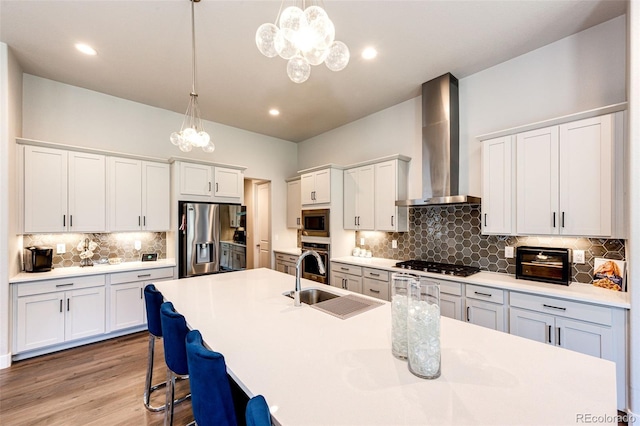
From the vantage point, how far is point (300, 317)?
5.34 feet

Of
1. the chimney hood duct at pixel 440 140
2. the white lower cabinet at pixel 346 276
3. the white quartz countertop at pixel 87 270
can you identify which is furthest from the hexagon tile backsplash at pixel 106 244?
the chimney hood duct at pixel 440 140

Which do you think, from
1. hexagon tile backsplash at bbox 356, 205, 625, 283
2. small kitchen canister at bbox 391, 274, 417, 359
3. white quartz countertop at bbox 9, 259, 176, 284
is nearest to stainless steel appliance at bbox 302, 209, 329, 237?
hexagon tile backsplash at bbox 356, 205, 625, 283

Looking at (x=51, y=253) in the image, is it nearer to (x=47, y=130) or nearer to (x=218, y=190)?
(x=47, y=130)

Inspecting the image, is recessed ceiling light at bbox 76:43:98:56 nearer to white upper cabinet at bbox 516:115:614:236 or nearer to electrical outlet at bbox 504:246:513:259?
white upper cabinet at bbox 516:115:614:236

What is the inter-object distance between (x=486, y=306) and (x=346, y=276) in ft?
6.02

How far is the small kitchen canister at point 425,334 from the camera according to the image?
96 centimetres

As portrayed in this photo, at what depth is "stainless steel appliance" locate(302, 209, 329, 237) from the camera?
4.25 m

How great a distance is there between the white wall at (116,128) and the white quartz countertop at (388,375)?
135 inches

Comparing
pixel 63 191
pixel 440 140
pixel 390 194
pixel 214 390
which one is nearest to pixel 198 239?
pixel 63 191

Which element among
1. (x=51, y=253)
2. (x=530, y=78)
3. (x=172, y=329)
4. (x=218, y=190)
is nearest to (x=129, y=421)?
(x=172, y=329)

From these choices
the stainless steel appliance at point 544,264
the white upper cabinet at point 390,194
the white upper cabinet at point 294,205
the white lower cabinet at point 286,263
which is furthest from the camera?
the white upper cabinet at point 294,205

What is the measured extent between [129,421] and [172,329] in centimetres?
114

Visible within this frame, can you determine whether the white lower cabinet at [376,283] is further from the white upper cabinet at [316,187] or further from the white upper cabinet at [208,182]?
the white upper cabinet at [208,182]

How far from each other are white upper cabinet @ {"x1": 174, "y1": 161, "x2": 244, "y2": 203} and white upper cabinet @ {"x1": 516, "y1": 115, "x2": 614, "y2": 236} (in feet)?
12.6
